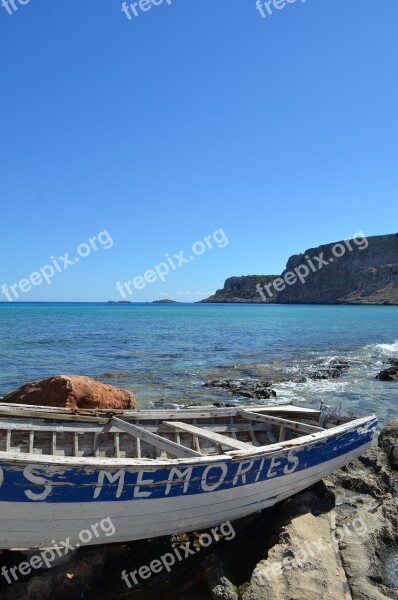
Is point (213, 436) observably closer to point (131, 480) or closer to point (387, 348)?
point (131, 480)

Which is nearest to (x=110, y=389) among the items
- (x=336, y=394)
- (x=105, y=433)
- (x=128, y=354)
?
(x=105, y=433)

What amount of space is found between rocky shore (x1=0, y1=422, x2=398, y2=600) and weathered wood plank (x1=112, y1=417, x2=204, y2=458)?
135cm

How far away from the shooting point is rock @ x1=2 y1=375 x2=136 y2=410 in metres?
11.0

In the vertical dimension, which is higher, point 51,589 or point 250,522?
point 51,589

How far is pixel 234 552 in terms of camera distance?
6582mm

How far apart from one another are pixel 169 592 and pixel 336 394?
47.5 feet

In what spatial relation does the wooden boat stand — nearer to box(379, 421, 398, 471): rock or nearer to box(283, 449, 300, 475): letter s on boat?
box(283, 449, 300, 475): letter s on boat

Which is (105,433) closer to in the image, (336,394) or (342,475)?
(342,475)

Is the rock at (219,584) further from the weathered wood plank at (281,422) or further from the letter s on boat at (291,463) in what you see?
the weathered wood plank at (281,422)

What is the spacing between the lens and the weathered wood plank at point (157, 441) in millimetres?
6820

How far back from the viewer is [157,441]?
7.25 metres

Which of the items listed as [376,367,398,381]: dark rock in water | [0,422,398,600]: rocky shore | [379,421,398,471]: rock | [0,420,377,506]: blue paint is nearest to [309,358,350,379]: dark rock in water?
[376,367,398,381]: dark rock in water

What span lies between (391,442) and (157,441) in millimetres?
6467

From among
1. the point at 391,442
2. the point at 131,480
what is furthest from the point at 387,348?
the point at 131,480
